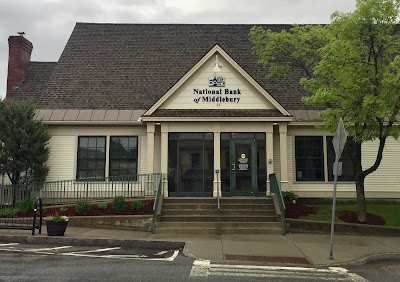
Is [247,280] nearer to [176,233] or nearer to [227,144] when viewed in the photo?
[176,233]

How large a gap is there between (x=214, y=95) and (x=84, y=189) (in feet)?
22.3

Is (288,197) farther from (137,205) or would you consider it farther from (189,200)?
(137,205)

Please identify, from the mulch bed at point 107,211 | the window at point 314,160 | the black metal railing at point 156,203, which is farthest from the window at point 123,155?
the window at point 314,160

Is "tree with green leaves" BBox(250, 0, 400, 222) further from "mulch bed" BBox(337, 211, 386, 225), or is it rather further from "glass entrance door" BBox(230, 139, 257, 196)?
"glass entrance door" BBox(230, 139, 257, 196)

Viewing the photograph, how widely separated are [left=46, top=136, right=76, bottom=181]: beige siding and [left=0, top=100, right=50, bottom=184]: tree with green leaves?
87 centimetres

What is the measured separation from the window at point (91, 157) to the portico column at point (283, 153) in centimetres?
782

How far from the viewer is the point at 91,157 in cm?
1814

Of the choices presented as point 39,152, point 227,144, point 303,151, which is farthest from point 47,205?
point 303,151

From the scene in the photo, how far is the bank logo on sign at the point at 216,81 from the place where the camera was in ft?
57.1

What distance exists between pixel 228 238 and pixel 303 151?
24.1ft

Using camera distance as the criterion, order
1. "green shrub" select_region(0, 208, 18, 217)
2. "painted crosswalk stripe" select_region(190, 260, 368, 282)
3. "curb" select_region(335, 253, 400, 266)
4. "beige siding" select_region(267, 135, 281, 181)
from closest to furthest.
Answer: "painted crosswalk stripe" select_region(190, 260, 368, 282)
"curb" select_region(335, 253, 400, 266)
"green shrub" select_region(0, 208, 18, 217)
"beige siding" select_region(267, 135, 281, 181)

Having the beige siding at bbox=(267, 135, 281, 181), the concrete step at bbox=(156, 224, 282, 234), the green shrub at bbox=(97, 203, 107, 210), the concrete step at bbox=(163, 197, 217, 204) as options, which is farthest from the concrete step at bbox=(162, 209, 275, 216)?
the beige siding at bbox=(267, 135, 281, 181)

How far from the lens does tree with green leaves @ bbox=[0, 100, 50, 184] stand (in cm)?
1599

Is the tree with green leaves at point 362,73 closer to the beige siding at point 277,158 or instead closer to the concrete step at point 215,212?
the concrete step at point 215,212
